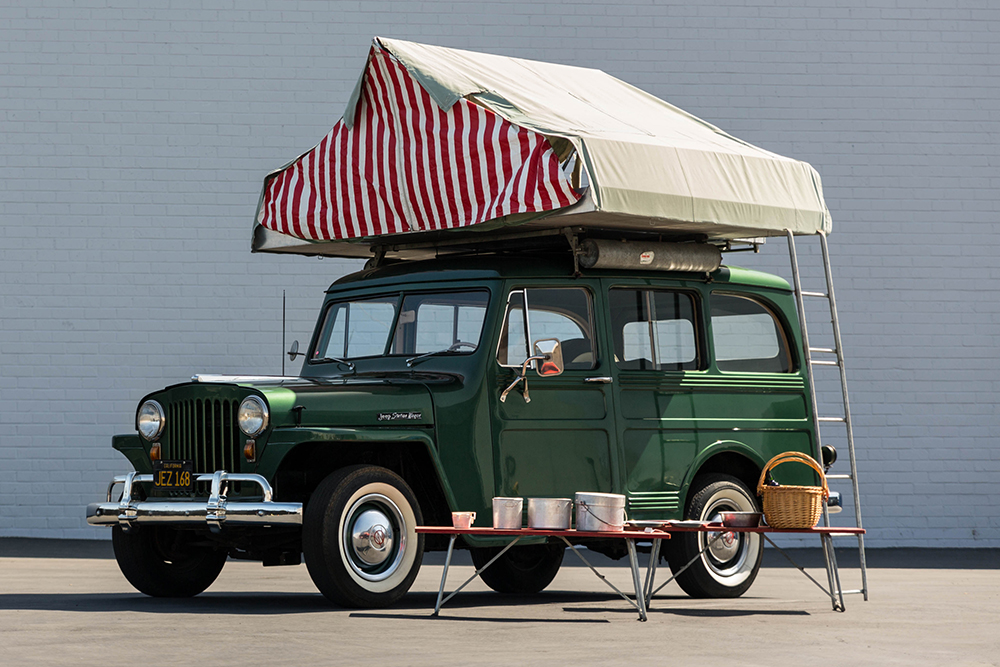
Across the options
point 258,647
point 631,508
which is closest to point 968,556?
point 631,508

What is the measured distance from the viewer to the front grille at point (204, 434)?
7.34m

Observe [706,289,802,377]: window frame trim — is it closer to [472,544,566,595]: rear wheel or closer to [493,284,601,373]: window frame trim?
[493,284,601,373]: window frame trim

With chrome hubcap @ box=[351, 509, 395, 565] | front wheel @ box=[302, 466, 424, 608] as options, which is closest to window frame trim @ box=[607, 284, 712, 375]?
front wheel @ box=[302, 466, 424, 608]

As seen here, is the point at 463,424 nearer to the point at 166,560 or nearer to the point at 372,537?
the point at 372,537

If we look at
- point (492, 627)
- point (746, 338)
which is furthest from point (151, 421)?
point (746, 338)

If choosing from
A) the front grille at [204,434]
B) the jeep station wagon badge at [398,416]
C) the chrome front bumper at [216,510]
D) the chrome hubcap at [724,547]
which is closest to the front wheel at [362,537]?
the chrome front bumper at [216,510]

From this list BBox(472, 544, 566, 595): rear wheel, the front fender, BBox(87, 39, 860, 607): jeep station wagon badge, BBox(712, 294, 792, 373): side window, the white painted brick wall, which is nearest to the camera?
BBox(87, 39, 860, 607): jeep station wagon badge

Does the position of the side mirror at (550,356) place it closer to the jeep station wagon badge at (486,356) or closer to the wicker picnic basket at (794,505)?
the jeep station wagon badge at (486,356)

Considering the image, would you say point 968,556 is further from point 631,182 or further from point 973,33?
point 631,182

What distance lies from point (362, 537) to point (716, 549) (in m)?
2.57

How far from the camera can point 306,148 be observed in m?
13.9

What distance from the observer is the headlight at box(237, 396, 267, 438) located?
7129 mm

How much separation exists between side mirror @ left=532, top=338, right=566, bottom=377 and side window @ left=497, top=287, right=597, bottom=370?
33cm

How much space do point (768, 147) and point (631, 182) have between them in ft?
23.3
